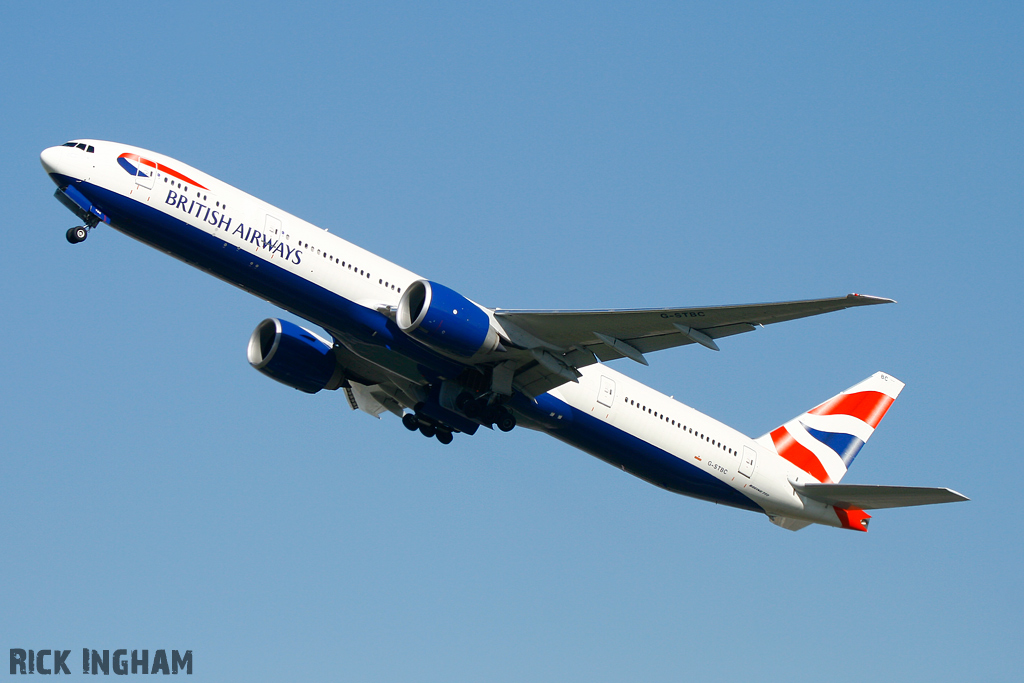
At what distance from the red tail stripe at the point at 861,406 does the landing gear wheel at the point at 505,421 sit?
12138mm

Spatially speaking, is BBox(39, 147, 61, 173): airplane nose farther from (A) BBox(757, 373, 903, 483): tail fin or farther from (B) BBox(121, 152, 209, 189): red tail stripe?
(A) BBox(757, 373, 903, 483): tail fin

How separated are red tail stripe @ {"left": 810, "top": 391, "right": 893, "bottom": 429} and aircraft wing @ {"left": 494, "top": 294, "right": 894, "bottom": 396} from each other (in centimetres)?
1191

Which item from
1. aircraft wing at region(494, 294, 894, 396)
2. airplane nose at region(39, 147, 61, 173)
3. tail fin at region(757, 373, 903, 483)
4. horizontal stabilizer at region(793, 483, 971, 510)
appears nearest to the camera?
aircraft wing at region(494, 294, 894, 396)

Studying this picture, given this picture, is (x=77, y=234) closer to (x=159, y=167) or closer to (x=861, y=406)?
(x=159, y=167)

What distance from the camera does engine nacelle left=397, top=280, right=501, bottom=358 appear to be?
1065 inches

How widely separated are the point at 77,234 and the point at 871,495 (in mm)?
22921

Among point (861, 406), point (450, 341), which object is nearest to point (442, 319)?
point (450, 341)

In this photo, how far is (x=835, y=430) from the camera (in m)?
37.2

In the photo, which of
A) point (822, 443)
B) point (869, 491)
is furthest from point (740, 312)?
point (822, 443)

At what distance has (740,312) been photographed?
2542 cm

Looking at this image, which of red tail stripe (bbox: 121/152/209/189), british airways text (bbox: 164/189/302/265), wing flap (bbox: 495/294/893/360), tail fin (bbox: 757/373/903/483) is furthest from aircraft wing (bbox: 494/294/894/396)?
tail fin (bbox: 757/373/903/483)

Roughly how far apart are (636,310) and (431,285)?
5.11m

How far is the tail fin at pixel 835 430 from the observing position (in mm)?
35969

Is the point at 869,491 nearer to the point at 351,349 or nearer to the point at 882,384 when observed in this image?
the point at 882,384
